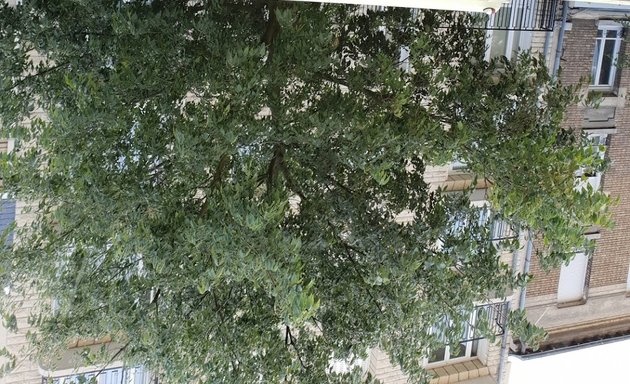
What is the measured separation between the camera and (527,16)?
11.1 metres

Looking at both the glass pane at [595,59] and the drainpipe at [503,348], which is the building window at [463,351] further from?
the glass pane at [595,59]

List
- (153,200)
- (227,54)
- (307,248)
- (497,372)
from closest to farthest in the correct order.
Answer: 1. (227,54)
2. (153,200)
3. (307,248)
4. (497,372)

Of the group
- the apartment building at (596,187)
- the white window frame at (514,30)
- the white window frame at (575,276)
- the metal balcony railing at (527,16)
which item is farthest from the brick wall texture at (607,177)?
the metal balcony railing at (527,16)

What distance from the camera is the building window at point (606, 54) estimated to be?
40.9 ft

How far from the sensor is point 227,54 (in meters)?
5.51

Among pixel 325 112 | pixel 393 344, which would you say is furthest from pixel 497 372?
pixel 325 112

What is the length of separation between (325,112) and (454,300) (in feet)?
8.16

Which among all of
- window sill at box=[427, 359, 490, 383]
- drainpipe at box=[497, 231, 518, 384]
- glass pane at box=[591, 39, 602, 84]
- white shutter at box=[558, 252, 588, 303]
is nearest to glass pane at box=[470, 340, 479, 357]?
window sill at box=[427, 359, 490, 383]

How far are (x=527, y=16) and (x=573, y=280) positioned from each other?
5.53m

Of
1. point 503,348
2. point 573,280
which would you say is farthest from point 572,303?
point 503,348

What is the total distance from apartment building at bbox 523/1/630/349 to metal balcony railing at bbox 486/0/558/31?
552 millimetres

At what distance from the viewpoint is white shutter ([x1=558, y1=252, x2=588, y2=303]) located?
13445 millimetres

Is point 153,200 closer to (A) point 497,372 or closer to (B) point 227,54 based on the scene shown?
(B) point 227,54

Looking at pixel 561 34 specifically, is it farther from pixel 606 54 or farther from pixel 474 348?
pixel 474 348
